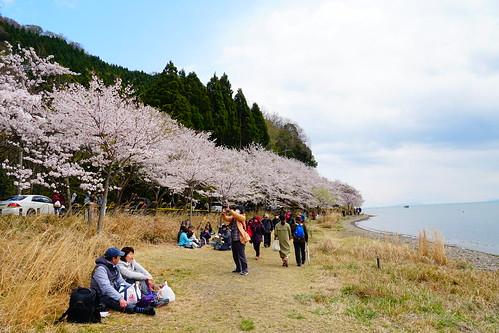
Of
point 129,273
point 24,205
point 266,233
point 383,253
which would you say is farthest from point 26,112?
point 383,253

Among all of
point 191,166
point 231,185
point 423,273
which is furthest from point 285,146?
point 423,273

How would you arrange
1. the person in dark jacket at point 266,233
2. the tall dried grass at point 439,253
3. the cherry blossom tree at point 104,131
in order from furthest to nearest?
the person in dark jacket at point 266,233, the tall dried grass at point 439,253, the cherry blossom tree at point 104,131

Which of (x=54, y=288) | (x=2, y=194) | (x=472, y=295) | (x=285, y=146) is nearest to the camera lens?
(x=54, y=288)

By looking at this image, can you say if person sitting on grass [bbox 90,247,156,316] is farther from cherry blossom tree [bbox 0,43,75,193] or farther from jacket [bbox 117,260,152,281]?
cherry blossom tree [bbox 0,43,75,193]

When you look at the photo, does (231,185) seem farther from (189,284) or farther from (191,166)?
(189,284)

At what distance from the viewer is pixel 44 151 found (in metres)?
14.4

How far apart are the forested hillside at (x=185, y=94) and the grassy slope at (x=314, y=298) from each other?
65.8ft

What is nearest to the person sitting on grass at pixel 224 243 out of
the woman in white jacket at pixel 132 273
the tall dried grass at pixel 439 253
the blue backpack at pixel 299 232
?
the blue backpack at pixel 299 232

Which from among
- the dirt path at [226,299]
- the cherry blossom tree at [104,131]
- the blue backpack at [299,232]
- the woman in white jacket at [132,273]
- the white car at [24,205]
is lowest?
the dirt path at [226,299]

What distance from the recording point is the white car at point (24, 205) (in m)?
15.0

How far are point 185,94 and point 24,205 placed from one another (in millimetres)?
20937

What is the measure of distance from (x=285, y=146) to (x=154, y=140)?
157ft

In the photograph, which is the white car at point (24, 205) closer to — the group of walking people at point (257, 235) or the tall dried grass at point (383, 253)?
the group of walking people at point (257, 235)

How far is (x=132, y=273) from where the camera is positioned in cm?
635
